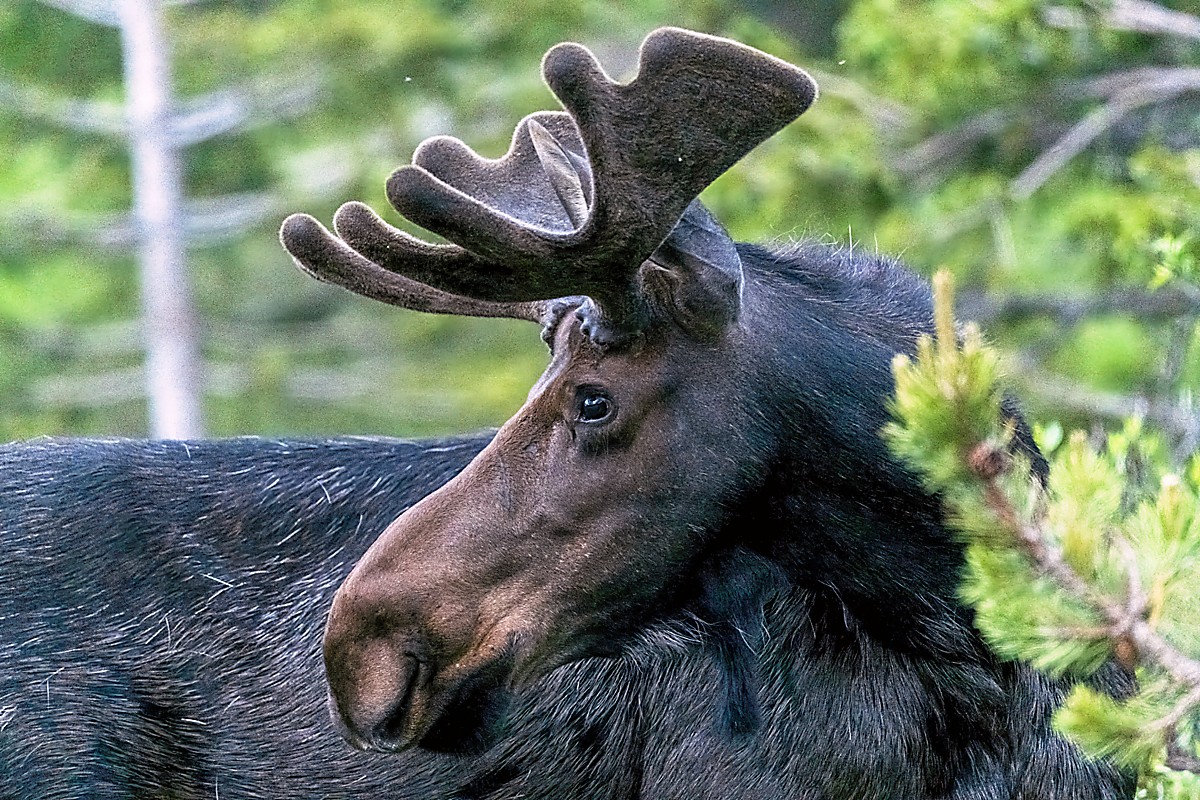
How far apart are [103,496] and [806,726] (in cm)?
205

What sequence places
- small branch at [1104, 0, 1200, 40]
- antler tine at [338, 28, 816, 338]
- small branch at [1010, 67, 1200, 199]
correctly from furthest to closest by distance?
small branch at [1010, 67, 1200, 199]
small branch at [1104, 0, 1200, 40]
antler tine at [338, 28, 816, 338]

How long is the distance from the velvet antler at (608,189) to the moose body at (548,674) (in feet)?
1.89

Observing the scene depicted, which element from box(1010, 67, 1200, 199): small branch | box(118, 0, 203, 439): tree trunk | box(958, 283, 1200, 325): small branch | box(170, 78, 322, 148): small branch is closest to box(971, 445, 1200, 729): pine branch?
box(1010, 67, 1200, 199): small branch

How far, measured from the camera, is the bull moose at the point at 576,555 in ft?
11.9

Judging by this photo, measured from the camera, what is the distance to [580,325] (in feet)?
12.5

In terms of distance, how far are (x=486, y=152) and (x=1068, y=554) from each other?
13.6m

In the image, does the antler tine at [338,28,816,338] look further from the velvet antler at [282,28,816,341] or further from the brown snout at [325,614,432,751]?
the brown snout at [325,614,432,751]

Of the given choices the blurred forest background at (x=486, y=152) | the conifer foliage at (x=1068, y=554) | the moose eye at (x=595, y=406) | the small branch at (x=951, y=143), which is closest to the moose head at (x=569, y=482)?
the moose eye at (x=595, y=406)

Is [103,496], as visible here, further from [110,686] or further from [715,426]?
[715,426]

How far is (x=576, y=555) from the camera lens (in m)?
3.71

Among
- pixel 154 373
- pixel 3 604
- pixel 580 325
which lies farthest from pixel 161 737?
pixel 154 373

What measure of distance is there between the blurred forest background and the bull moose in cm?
105

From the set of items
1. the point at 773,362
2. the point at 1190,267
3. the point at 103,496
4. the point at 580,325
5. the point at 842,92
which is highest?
the point at 842,92

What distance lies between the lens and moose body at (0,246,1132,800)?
12.9 ft
